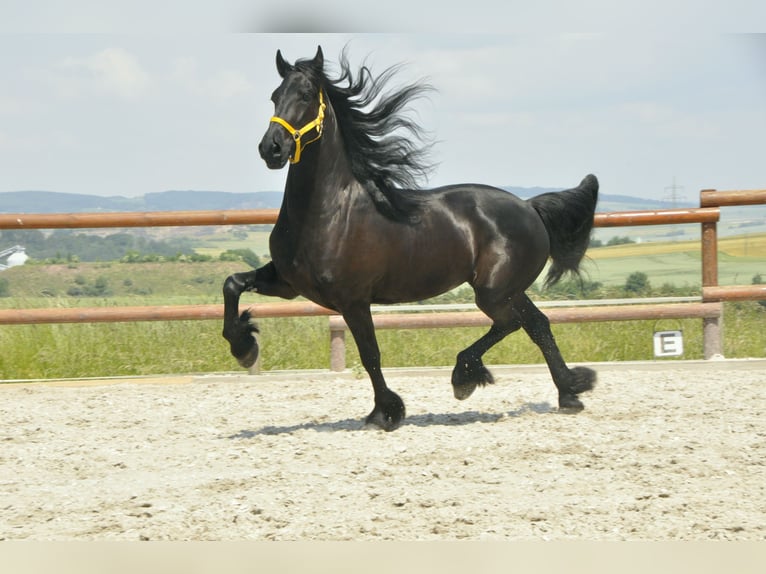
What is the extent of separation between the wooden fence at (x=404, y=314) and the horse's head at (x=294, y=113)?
242cm

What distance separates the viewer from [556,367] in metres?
5.78

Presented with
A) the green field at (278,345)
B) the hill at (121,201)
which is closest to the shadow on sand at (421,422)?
the green field at (278,345)

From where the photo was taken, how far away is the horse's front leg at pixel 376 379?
525 cm

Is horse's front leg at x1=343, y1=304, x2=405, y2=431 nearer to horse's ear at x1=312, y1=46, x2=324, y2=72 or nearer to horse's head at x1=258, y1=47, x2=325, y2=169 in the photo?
horse's head at x1=258, y1=47, x2=325, y2=169

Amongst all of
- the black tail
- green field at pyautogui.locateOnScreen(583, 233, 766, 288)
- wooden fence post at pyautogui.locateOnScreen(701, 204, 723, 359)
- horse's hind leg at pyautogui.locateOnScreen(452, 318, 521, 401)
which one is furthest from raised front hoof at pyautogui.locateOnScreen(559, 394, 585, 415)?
green field at pyautogui.locateOnScreen(583, 233, 766, 288)

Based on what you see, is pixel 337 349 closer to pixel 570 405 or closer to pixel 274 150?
pixel 570 405

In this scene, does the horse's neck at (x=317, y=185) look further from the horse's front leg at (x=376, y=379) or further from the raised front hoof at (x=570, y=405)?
the raised front hoof at (x=570, y=405)

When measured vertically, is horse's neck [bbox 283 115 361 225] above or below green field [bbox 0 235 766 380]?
above

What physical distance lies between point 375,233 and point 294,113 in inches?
32.2

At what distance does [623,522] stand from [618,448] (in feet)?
4.24

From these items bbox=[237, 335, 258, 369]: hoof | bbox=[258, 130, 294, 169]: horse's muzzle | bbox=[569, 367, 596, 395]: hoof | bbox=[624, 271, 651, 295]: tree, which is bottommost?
bbox=[569, 367, 596, 395]: hoof

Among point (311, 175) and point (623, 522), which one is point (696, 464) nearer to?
point (623, 522)

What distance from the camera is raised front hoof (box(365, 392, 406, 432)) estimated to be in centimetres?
526

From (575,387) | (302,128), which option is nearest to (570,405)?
(575,387)
